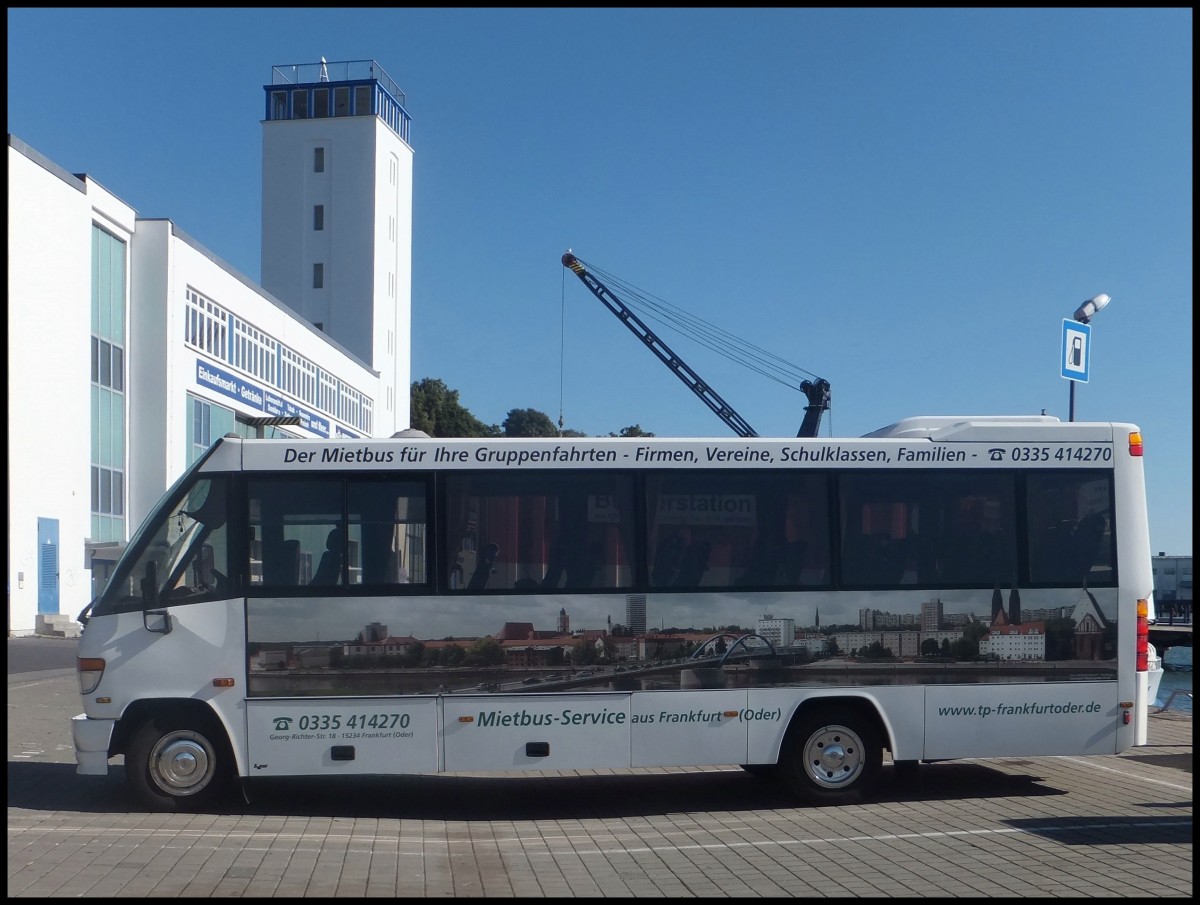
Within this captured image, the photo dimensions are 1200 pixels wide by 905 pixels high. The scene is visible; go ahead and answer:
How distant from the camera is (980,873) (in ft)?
27.4

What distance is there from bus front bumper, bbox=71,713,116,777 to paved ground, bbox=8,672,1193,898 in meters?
0.38

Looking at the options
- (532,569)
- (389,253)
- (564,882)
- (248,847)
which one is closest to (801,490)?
(532,569)

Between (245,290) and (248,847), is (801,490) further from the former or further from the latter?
(245,290)

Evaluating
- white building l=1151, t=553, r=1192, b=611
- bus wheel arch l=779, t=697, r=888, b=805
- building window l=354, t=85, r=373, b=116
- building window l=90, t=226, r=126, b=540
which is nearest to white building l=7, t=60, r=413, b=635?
building window l=90, t=226, r=126, b=540

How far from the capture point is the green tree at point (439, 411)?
100188 mm

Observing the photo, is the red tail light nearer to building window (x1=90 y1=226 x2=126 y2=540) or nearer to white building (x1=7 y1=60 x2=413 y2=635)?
white building (x1=7 y1=60 x2=413 y2=635)

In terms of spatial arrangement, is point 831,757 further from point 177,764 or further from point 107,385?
point 107,385

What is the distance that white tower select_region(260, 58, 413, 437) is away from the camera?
77750 millimetres

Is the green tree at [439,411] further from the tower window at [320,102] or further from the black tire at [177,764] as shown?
the black tire at [177,764]

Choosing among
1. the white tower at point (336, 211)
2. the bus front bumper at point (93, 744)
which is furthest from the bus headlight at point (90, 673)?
the white tower at point (336, 211)

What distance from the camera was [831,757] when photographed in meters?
11.1

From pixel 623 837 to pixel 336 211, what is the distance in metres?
72.3

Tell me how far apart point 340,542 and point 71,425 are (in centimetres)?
3081

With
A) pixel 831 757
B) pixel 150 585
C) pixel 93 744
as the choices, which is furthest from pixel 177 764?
pixel 831 757
